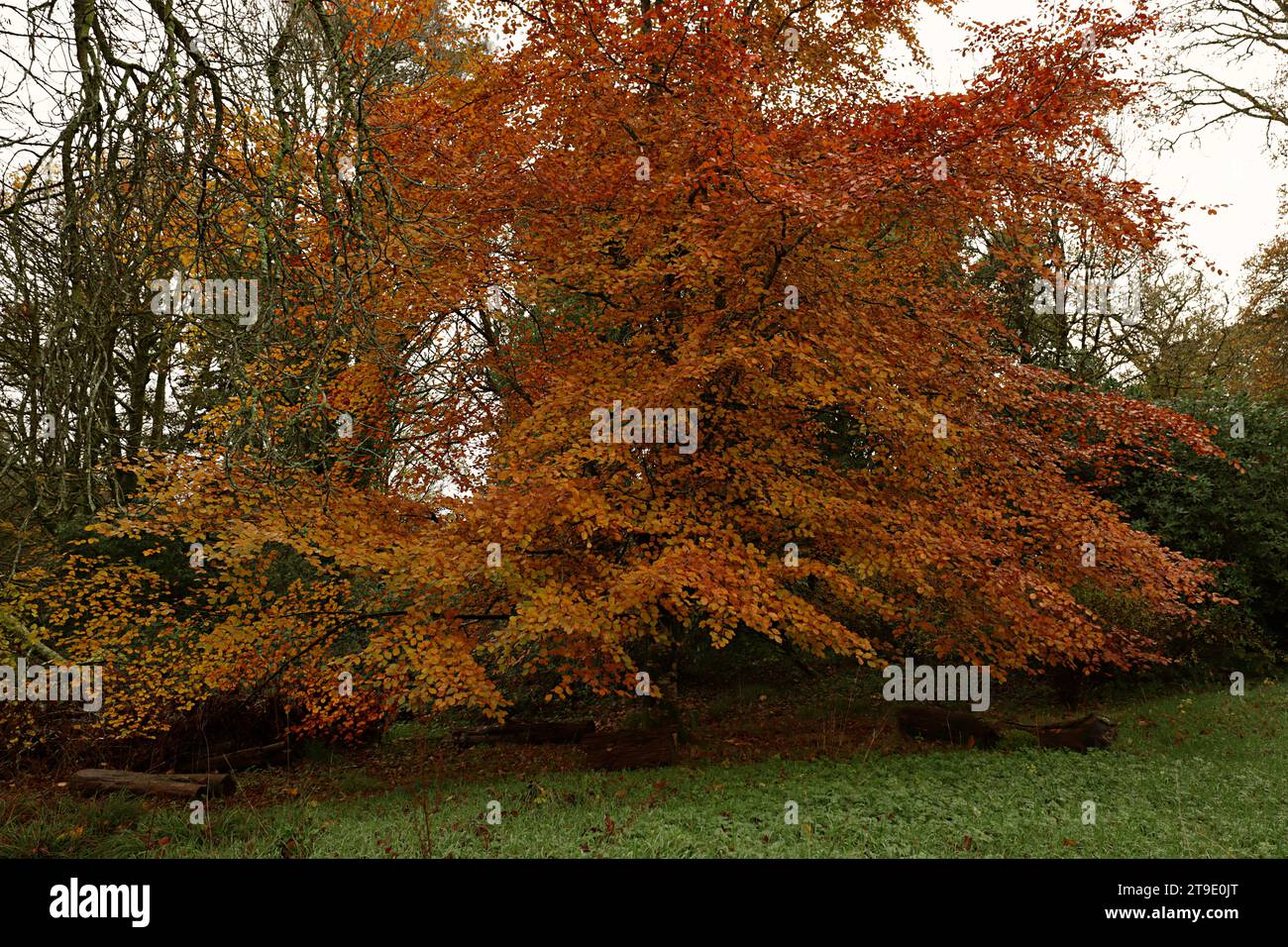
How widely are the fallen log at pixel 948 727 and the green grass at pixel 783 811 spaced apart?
0.33m

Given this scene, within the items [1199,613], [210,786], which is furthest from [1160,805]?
[210,786]

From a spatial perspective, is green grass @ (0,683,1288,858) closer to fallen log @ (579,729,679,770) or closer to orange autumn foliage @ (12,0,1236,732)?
fallen log @ (579,729,679,770)

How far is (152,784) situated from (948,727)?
9.18 metres

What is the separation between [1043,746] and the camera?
9.36 metres

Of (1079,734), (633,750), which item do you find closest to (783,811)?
(633,750)

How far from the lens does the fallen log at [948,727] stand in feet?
31.8

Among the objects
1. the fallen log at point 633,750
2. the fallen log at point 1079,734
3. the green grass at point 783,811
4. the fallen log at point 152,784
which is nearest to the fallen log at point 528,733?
the fallen log at point 633,750

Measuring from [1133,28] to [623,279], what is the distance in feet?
19.1

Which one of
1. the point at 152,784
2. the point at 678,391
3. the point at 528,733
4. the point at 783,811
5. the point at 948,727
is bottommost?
the point at 528,733

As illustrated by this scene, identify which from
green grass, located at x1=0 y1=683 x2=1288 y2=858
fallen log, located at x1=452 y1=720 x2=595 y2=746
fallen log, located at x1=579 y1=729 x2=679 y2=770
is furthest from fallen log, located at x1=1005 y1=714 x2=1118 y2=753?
fallen log, located at x1=452 y1=720 x2=595 y2=746

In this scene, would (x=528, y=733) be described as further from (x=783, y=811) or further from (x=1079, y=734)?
(x=1079, y=734)

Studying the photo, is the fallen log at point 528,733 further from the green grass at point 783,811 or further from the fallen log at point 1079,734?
the fallen log at point 1079,734

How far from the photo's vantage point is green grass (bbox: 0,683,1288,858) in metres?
5.98

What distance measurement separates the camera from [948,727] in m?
9.97
